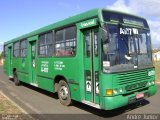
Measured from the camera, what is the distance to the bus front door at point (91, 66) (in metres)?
7.82

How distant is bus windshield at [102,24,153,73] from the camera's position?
741cm

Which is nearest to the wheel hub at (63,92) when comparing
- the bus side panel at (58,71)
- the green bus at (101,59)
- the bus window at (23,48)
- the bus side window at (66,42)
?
the green bus at (101,59)

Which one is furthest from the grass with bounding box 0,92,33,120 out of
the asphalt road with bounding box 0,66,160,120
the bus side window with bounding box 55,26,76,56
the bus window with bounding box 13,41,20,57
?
the bus window with bounding box 13,41,20,57

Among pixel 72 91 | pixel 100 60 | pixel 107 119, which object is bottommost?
pixel 107 119

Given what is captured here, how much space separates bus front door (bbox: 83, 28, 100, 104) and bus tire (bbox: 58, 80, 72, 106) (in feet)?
4.19

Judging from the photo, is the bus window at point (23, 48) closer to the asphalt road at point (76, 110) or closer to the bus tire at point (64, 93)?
the asphalt road at point (76, 110)

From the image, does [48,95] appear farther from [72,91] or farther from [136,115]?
[136,115]

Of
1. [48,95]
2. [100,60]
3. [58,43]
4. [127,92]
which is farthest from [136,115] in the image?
[48,95]

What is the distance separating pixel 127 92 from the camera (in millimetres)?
7770

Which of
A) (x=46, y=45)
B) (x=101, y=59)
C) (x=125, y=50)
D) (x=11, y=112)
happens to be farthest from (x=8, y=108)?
(x=125, y=50)

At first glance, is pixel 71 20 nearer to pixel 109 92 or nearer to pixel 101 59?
pixel 101 59

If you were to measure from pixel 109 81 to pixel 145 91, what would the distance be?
1750mm

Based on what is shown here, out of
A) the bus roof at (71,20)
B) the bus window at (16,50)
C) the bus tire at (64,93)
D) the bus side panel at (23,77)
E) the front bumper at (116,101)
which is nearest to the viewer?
the front bumper at (116,101)

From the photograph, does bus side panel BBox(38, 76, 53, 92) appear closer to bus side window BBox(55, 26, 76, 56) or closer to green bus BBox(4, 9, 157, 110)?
green bus BBox(4, 9, 157, 110)
